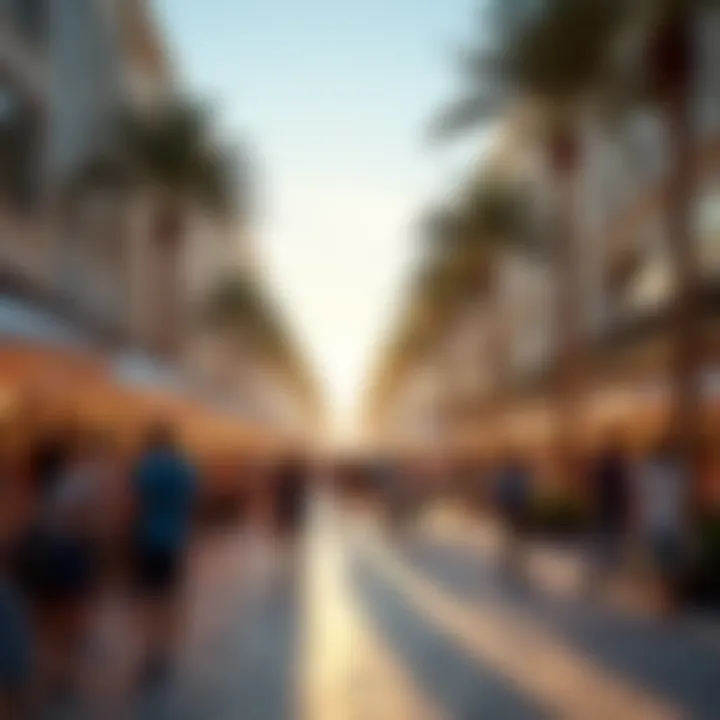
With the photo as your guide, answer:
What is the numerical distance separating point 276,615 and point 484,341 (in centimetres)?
4117

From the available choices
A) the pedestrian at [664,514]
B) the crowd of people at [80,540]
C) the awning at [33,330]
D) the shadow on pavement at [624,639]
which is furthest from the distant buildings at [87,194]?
the pedestrian at [664,514]

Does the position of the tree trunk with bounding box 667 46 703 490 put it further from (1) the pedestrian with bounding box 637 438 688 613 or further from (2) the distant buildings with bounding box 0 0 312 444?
(2) the distant buildings with bounding box 0 0 312 444

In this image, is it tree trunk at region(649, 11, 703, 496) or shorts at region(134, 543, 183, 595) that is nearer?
shorts at region(134, 543, 183, 595)

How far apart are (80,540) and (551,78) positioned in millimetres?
16457

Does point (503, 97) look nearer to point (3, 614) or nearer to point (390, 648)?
point (390, 648)

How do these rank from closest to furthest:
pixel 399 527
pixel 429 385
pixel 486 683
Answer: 1. pixel 486 683
2. pixel 399 527
3. pixel 429 385

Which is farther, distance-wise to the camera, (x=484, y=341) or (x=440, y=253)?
(x=484, y=341)

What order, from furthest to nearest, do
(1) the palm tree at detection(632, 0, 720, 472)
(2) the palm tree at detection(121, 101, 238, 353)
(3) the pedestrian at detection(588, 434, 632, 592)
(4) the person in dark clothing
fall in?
(2) the palm tree at detection(121, 101, 238, 353) < (3) the pedestrian at detection(588, 434, 632, 592) < (1) the palm tree at detection(632, 0, 720, 472) < (4) the person in dark clothing

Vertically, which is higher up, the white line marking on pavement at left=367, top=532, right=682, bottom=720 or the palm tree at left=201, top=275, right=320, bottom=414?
the palm tree at left=201, top=275, right=320, bottom=414

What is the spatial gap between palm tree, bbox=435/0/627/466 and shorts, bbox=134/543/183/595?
11.0 meters

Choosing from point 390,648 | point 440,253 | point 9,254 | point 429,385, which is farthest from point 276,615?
point 429,385

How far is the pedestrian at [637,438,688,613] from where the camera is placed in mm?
15820

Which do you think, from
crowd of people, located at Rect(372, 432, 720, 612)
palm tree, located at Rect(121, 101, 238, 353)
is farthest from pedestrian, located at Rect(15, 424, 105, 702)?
palm tree, located at Rect(121, 101, 238, 353)

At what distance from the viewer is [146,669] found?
10.1m
